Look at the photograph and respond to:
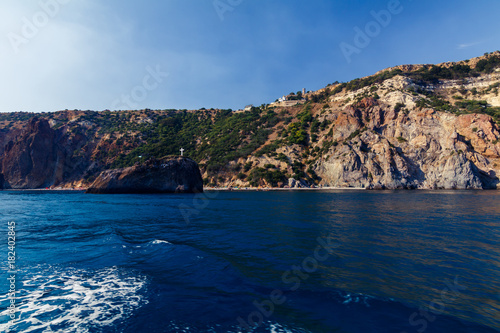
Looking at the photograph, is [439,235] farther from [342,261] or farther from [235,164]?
[235,164]

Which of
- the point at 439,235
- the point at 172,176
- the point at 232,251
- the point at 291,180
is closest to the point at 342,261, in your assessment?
the point at 232,251

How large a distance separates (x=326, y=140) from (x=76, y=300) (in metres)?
86.8

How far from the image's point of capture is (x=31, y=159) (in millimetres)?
93188

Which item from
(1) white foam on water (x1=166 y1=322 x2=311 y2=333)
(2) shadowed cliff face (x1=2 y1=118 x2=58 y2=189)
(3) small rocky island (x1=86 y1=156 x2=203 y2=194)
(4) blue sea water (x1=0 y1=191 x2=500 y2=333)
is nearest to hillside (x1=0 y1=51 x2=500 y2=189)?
(2) shadowed cliff face (x1=2 y1=118 x2=58 y2=189)

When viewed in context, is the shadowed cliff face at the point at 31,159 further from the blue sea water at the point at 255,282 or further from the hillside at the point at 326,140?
the blue sea water at the point at 255,282

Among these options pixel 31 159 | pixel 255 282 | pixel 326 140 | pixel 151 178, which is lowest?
pixel 255 282

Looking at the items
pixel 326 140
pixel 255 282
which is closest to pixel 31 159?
pixel 326 140

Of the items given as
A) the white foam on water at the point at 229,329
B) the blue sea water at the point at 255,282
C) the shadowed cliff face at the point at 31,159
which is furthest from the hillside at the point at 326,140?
the white foam on water at the point at 229,329

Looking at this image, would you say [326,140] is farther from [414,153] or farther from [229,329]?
[229,329]

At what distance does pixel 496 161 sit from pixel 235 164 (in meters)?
72.5

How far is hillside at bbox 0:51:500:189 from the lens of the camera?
221ft

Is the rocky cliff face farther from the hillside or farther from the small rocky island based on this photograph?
the small rocky island

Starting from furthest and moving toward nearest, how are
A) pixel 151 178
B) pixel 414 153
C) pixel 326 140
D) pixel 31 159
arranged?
1. pixel 31 159
2. pixel 326 140
3. pixel 414 153
4. pixel 151 178

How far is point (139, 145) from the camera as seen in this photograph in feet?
354
